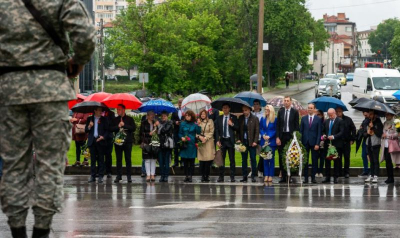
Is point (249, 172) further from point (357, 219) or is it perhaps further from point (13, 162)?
point (13, 162)

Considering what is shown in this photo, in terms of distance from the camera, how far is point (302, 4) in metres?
99.2

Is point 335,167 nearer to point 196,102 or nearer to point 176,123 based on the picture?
point 176,123

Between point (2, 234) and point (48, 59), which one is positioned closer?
point (48, 59)

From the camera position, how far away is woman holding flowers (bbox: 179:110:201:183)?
72.4 ft

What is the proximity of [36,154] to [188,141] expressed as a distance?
15670mm

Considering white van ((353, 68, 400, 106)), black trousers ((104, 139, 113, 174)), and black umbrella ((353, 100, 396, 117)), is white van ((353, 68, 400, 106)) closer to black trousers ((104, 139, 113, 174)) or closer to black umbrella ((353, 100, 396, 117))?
black umbrella ((353, 100, 396, 117))

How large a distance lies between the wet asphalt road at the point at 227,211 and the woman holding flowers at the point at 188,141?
1.46m

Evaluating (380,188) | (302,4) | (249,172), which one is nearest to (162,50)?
(302,4)

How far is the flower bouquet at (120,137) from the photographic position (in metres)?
21.7

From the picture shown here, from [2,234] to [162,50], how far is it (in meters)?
60.9

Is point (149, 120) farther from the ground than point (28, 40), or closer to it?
closer to it

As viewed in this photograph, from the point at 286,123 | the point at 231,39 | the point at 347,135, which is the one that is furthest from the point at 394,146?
the point at 231,39

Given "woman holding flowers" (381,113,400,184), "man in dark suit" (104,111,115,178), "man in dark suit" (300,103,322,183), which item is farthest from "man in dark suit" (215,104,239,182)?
"woman holding flowers" (381,113,400,184)

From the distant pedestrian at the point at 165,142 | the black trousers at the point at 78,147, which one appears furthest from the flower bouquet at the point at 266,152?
the black trousers at the point at 78,147
